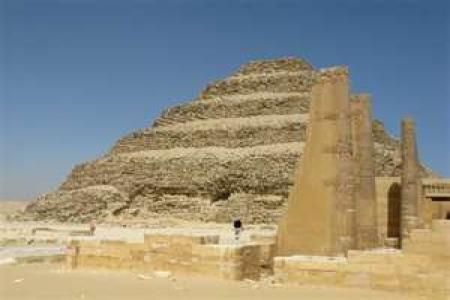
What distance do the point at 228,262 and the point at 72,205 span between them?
37.7 m

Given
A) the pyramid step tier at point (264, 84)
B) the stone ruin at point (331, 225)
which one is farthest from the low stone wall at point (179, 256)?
the pyramid step tier at point (264, 84)

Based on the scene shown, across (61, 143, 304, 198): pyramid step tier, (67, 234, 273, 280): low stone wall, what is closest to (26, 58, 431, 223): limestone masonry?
(61, 143, 304, 198): pyramid step tier

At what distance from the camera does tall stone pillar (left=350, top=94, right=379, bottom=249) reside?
13531 millimetres

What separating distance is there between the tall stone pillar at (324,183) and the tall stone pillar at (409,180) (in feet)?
12.7

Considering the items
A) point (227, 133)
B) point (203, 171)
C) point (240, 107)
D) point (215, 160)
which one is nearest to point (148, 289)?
point (203, 171)

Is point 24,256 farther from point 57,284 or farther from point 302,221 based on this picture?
point 302,221

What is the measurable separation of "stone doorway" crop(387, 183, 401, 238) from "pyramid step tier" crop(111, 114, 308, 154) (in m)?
25.9

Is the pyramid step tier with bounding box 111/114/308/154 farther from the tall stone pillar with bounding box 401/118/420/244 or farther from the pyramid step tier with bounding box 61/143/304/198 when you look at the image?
the tall stone pillar with bounding box 401/118/420/244

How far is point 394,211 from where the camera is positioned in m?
18.1

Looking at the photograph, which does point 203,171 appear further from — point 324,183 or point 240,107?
point 324,183

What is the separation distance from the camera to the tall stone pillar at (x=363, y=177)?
13531mm

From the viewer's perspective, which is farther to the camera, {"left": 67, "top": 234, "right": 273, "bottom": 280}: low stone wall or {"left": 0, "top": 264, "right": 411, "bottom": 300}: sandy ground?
{"left": 67, "top": 234, "right": 273, "bottom": 280}: low stone wall

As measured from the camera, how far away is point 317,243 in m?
12.7

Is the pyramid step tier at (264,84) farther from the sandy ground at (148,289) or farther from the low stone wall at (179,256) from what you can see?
the sandy ground at (148,289)
